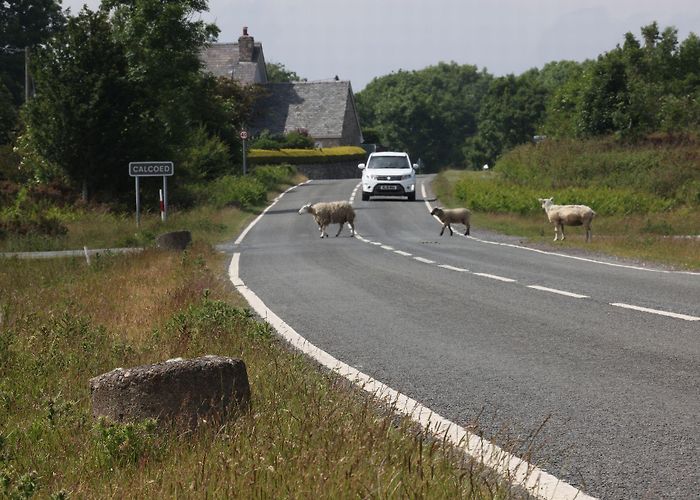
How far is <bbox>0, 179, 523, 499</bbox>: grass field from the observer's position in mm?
4355

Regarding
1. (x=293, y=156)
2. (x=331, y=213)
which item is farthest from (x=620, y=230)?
(x=293, y=156)

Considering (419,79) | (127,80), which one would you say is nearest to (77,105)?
(127,80)

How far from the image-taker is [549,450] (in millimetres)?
5625

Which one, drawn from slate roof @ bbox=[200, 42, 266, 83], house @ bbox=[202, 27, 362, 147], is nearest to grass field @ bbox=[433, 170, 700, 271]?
house @ bbox=[202, 27, 362, 147]

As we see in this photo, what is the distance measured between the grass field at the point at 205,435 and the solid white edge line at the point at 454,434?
0.11 meters

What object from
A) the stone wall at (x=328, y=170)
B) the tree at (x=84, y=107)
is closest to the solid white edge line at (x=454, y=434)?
the tree at (x=84, y=107)

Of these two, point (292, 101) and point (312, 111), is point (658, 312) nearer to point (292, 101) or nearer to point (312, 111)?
point (312, 111)

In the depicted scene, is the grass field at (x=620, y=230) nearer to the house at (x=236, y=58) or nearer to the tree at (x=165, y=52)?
the tree at (x=165, y=52)

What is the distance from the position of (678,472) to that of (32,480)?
3064 millimetres

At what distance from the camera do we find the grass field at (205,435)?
4355mm

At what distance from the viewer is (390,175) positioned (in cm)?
4744

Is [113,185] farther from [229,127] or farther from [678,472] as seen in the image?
[678,472]

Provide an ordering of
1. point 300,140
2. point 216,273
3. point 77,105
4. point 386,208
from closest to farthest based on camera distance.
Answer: point 216,273
point 77,105
point 386,208
point 300,140

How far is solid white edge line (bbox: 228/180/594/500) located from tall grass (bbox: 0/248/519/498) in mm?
123
